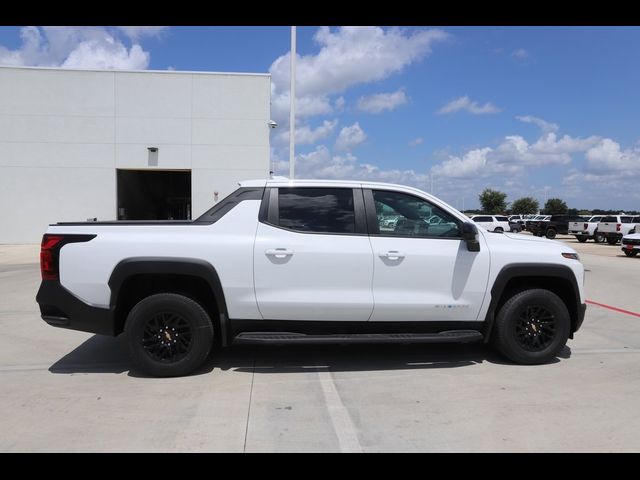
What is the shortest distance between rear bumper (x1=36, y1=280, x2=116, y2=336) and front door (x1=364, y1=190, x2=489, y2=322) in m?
2.54

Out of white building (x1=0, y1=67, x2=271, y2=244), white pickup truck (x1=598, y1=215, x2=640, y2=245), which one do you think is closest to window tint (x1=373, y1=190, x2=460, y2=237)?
white building (x1=0, y1=67, x2=271, y2=244)

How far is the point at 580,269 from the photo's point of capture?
16.8 ft

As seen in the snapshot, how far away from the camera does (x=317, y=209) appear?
16.2 feet

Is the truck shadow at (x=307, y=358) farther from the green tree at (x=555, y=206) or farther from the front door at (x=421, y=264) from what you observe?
the green tree at (x=555, y=206)

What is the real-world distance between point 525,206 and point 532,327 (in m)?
93.3

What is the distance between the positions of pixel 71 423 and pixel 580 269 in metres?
4.88

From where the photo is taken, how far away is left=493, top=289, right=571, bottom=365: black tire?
5.05 meters

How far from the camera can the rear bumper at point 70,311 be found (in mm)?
4625

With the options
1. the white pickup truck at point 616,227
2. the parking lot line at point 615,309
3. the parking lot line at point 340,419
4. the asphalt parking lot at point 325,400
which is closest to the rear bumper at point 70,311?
the asphalt parking lot at point 325,400

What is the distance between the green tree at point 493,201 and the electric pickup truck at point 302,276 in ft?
272

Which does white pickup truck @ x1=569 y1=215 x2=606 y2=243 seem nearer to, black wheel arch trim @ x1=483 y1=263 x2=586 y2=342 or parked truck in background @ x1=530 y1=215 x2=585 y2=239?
parked truck in background @ x1=530 y1=215 x2=585 y2=239

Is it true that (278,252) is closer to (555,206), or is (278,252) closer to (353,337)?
(353,337)
